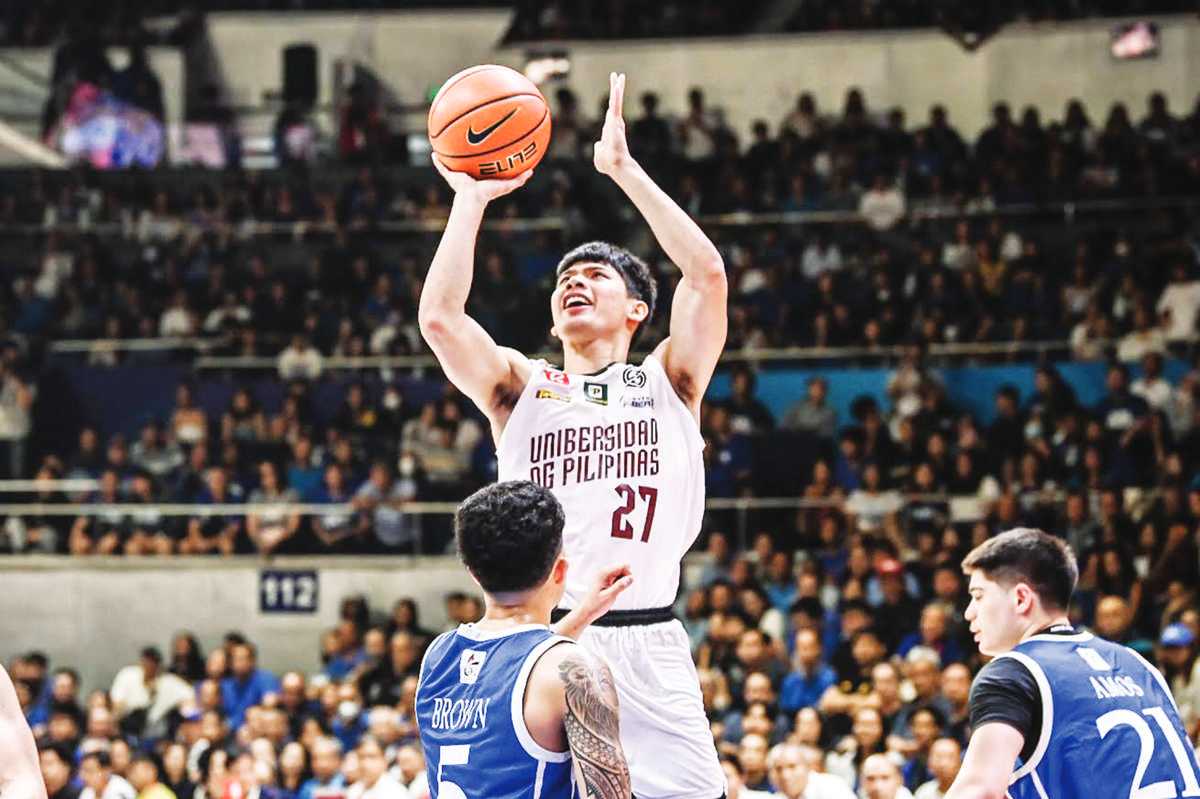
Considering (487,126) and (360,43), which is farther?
(360,43)

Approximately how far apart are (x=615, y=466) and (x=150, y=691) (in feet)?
37.7

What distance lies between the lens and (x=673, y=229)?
5.98 meters

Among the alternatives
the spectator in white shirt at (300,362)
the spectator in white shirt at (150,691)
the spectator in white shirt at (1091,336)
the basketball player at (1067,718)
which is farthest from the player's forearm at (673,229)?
the spectator in white shirt at (300,362)

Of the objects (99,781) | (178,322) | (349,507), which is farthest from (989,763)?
(178,322)

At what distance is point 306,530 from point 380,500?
0.80 meters

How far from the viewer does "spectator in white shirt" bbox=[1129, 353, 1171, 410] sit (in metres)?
17.0

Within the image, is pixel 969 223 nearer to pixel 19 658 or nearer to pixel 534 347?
pixel 534 347

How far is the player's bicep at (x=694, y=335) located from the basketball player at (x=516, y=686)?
5.11ft

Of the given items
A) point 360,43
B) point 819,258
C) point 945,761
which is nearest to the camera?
point 945,761

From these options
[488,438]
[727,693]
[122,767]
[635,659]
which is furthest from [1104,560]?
[635,659]

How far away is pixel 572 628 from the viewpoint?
498 centimetres

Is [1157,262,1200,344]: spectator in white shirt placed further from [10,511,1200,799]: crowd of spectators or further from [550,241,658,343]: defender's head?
[550,241,658,343]: defender's head

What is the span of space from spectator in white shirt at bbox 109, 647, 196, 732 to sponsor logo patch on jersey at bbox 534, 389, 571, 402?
35.2ft

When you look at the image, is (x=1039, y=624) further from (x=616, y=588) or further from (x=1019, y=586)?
(x=616, y=588)
